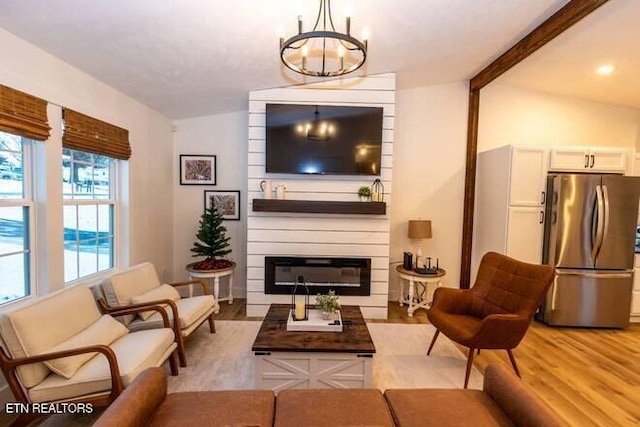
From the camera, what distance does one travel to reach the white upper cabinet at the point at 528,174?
3.71m

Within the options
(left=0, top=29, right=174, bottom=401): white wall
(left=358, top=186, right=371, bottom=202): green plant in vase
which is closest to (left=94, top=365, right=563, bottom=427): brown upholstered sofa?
(left=0, top=29, right=174, bottom=401): white wall

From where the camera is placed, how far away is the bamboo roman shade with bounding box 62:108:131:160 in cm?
264

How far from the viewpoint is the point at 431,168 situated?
4.57 meters

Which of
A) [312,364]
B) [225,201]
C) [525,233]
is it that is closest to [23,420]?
[312,364]

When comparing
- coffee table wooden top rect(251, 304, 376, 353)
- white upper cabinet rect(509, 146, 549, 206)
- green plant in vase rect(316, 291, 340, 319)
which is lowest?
coffee table wooden top rect(251, 304, 376, 353)

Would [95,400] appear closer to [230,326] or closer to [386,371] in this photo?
[230,326]

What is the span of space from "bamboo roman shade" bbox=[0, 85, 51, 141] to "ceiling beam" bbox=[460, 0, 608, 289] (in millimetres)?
4195

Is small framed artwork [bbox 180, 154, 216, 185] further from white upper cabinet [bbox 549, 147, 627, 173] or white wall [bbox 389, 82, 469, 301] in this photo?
white upper cabinet [bbox 549, 147, 627, 173]

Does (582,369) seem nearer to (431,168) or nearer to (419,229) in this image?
(419,229)

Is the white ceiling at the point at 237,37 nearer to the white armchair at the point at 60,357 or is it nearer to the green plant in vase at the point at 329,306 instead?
the white armchair at the point at 60,357

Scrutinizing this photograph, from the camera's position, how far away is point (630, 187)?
11.6 ft

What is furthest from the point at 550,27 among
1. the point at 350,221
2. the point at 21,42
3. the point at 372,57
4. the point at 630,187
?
the point at 21,42

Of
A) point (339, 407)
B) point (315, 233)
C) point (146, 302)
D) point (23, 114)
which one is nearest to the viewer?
point (339, 407)

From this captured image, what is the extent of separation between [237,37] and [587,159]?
159 inches
